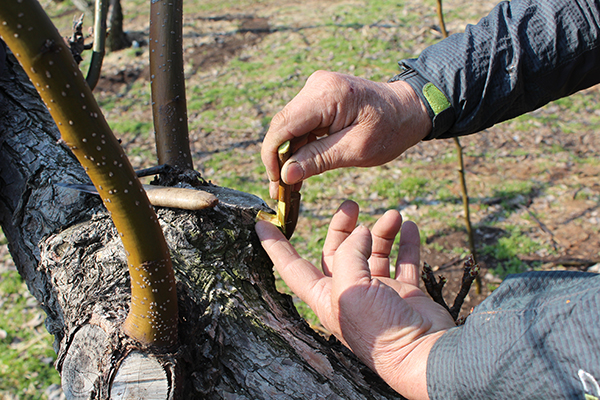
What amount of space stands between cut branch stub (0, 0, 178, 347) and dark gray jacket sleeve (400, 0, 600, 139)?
156 cm

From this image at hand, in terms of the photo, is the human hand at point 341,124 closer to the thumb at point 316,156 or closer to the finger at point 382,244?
the thumb at point 316,156

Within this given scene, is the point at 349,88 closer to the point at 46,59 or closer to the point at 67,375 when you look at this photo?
the point at 46,59

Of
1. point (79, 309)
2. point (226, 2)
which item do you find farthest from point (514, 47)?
point (226, 2)

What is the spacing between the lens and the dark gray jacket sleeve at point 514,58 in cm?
183

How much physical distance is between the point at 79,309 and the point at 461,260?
3.47m

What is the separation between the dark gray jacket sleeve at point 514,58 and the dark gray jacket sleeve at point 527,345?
1.00 meters

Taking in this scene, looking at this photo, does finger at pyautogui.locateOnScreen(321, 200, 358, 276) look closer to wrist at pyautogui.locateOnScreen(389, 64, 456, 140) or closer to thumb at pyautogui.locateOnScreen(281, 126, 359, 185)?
thumb at pyautogui.locateOnScreen(281, 126, 359, 185)

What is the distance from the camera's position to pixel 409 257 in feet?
6.62

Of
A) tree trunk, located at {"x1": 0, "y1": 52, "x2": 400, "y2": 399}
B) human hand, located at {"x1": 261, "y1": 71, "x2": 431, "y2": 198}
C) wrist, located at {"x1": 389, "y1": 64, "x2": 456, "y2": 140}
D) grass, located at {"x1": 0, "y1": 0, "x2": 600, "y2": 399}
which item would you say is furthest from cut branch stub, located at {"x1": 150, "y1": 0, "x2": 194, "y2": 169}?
grass, located at {"x1": 0, "y1": 0, "x2": 600, "y2": 399}

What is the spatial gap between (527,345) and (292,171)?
1.12 metres

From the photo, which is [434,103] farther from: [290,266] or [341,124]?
[290,266]

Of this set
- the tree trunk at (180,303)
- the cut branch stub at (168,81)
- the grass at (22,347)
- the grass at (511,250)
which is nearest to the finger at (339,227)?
the tree trunk at (180,303)

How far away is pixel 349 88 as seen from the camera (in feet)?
5.85

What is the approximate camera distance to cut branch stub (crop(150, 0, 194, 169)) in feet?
6.20
